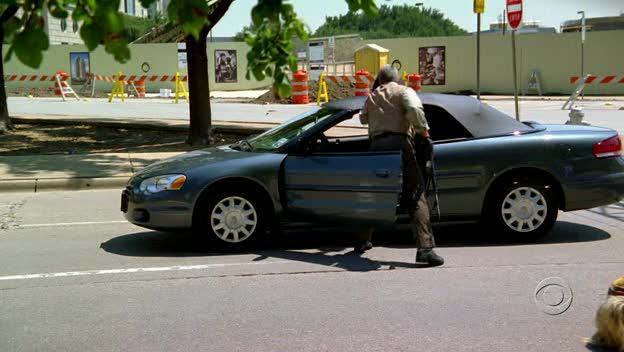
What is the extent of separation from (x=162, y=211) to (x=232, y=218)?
0.64 meters

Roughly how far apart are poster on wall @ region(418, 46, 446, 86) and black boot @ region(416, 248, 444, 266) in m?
29.8

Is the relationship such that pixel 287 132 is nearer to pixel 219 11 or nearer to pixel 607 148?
pixel 607 148

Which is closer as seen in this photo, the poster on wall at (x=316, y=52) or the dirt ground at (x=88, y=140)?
the dirt ground at (x=88, y=140)

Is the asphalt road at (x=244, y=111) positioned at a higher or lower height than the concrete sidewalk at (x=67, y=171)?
higher

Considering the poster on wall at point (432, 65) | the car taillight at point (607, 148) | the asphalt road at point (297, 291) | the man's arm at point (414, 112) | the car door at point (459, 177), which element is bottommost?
the asphalt road at point (297, 291)

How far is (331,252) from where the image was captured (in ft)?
24.2

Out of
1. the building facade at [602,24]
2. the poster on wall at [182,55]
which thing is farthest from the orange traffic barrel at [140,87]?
the building facade at [602,24]

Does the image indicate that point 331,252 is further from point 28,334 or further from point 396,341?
point 28,334

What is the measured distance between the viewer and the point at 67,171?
1227 centimetres

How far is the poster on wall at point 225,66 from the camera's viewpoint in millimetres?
38875

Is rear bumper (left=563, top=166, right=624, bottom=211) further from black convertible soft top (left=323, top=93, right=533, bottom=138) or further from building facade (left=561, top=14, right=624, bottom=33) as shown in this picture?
building facade (left=561, top=14, right=624, bottom=33)

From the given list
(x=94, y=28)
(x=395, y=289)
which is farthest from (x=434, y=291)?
(x=94, y=28)

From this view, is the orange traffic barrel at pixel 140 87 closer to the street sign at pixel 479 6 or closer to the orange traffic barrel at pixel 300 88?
the orange traffic barrel at pixel 300 88

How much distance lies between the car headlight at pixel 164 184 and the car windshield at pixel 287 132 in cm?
91
